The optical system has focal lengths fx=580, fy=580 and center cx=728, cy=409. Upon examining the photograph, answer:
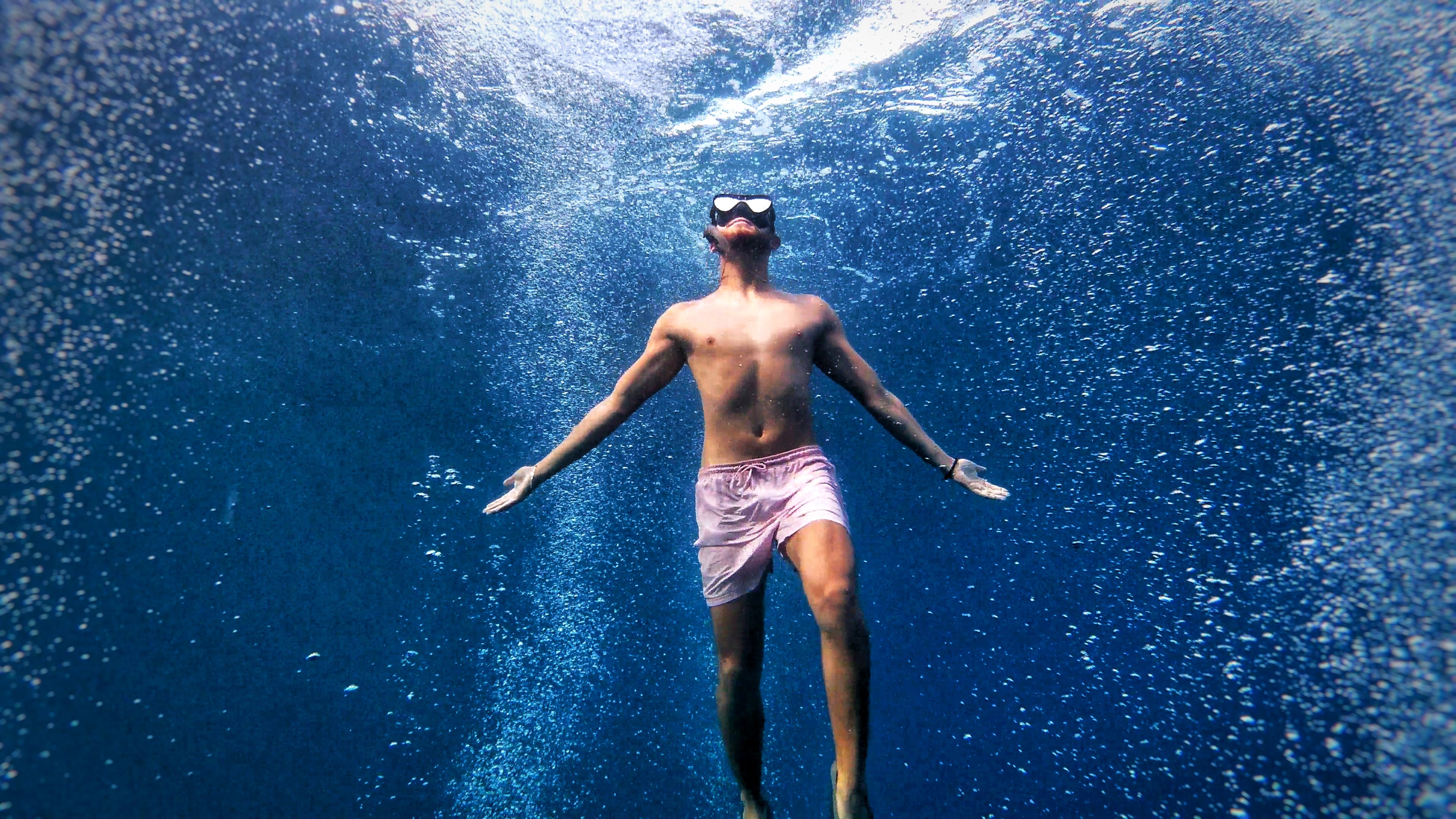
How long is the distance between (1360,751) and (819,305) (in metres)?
3.82

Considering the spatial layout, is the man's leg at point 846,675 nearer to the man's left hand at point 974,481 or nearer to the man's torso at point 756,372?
the man's torso at point 756,372

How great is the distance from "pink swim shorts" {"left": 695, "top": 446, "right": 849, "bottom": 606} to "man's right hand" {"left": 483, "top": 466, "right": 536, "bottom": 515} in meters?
0.88

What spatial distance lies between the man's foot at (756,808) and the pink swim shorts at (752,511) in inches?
36.8

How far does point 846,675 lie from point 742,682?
67cm

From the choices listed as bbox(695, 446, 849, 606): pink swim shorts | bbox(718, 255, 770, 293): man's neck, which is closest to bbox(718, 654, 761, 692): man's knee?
bbox(695, 446, 849, 606): pink swim shorts

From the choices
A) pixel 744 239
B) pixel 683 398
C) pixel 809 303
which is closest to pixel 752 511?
pixel 809 303

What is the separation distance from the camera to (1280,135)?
5789 mm

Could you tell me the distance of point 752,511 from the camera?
8.41 feet

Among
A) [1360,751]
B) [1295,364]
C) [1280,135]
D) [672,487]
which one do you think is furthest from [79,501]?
[1280,135]

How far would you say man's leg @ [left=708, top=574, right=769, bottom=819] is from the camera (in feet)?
8.36

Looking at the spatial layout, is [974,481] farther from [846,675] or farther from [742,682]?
[742,682]

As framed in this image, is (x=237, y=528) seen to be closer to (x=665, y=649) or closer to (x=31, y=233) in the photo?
(x=31, y=233)

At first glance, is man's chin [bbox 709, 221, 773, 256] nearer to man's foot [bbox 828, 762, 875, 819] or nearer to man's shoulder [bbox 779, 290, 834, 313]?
man's shoulder [bbox 779, 290, 834, 313]

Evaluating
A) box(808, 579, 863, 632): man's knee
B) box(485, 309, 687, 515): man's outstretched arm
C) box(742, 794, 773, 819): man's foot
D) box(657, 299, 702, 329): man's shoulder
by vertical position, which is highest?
box(657, 299, 702, 329): man's shoulder
